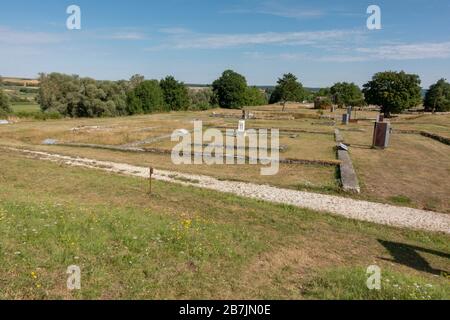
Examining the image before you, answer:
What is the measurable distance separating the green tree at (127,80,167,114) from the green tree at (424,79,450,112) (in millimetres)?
48722

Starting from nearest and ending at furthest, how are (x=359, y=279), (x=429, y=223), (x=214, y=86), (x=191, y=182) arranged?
(x=359, y=279) < (x=429, y=223) < (x=191, y=182) < (x=214, y=86)

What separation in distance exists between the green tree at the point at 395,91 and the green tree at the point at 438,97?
608 inches

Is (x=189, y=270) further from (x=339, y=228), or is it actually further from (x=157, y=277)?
(x=339, y=228)

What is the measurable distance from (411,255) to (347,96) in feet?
247

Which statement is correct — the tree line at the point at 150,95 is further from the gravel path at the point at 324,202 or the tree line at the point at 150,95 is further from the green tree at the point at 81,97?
the gravel path at the point at 324,202

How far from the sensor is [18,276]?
16.5ft

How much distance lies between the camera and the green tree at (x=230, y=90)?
7362 cm

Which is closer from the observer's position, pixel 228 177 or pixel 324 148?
pixel 228 177

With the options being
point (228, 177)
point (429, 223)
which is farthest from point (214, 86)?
point (429, 223)

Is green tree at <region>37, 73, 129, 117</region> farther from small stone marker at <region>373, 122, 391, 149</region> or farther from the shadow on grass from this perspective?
the shadow on grass

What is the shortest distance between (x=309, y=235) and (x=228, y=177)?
5.93 meters

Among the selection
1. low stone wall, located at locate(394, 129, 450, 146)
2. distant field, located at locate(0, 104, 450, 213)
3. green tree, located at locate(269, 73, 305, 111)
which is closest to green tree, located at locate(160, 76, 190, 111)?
green tree, located at locate(269, 73, 305, 111)

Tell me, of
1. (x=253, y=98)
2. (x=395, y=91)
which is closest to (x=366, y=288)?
(x=395, y=91)
